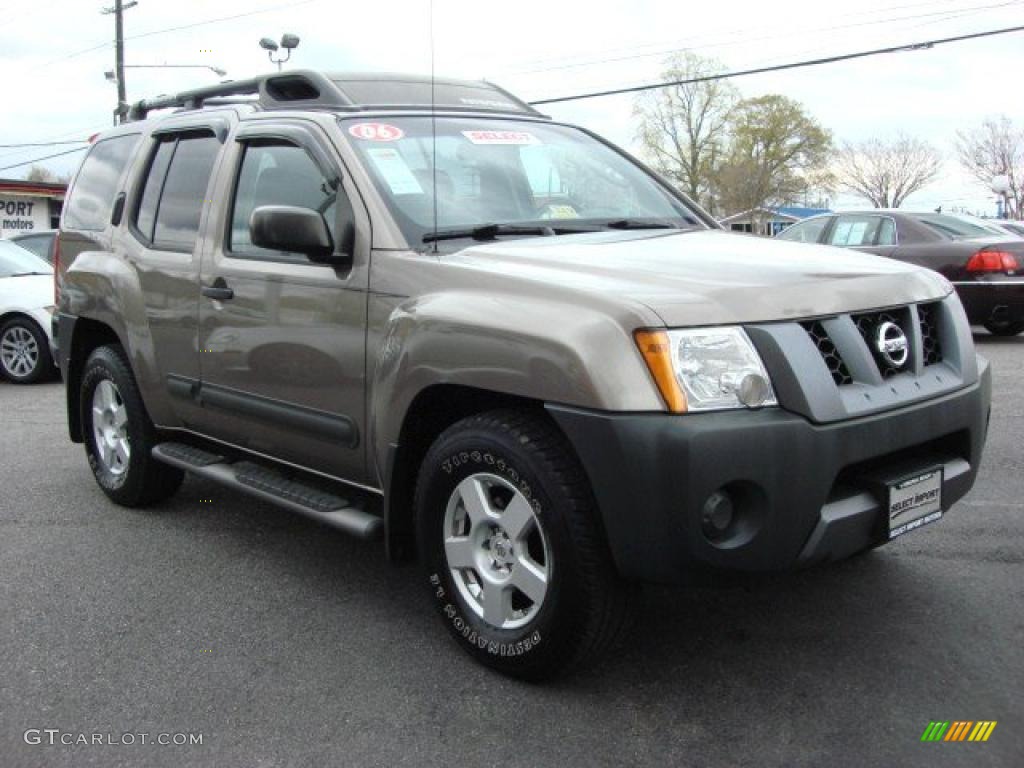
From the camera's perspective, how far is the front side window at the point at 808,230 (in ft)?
38.8

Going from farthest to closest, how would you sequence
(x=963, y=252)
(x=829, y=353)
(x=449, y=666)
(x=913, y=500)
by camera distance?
(x=963, y=252), (x=449, y=666), (x=913, y=500), (x=829, y=353)

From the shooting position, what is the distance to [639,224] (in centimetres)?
408

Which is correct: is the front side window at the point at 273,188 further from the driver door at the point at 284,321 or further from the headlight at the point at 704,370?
the headlight at the point at 704,370

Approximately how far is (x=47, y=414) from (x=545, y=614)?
265 inches

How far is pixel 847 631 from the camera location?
3.52 m

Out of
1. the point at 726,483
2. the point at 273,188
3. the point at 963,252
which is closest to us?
the point at 726,483

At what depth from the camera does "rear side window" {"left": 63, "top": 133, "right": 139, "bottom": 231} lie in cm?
532

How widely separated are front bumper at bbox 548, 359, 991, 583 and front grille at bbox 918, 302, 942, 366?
0.53m

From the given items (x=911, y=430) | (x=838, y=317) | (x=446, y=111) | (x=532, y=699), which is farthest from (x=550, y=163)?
(x=532, y=699)

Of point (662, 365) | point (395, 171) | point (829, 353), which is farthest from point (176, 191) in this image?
point (829, 353)

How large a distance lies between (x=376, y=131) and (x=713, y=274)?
155cm

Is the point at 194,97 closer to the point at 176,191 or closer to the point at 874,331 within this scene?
the point at 176,191

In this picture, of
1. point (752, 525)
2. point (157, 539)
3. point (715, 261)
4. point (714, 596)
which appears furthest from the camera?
point (157, 539)

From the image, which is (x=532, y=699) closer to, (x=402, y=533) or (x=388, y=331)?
(x=402, y=533)
